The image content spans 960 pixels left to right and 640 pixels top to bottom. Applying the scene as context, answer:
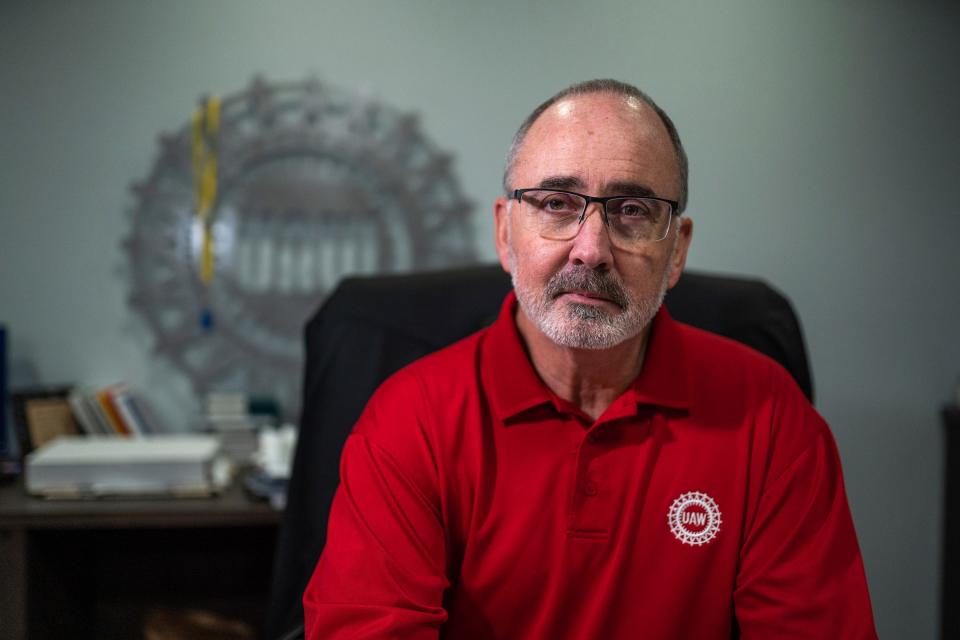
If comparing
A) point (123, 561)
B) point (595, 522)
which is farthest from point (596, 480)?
point (123, 561)

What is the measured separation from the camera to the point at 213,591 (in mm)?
2182

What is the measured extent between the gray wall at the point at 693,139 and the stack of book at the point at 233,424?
15cm

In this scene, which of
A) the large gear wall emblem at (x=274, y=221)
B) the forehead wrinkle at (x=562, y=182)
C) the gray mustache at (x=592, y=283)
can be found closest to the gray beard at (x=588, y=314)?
the gray mustache at (x=592, y=283)

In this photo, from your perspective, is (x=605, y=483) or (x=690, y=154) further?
(x=690, y=154)

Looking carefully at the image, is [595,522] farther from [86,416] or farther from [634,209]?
[86,416]

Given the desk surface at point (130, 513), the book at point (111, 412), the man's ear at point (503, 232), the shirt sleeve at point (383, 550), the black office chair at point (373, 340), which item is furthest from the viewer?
the book at point (111, 412)

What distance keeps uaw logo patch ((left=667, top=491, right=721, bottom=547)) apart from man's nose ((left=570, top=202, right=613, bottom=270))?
32cm

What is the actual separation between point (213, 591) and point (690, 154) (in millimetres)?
1807

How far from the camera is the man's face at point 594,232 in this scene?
3.27 ft

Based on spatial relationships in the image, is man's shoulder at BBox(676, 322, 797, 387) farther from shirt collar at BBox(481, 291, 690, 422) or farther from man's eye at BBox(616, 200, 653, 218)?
man's eye at BBox(616, 200, 653, 218)

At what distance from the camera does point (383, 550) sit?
95cm

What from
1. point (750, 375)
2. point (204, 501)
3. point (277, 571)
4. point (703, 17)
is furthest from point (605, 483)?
point (703, 17)

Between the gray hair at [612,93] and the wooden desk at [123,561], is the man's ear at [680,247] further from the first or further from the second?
the wooden desk at [123,561]

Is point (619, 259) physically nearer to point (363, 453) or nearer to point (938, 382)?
point (363, 453)
